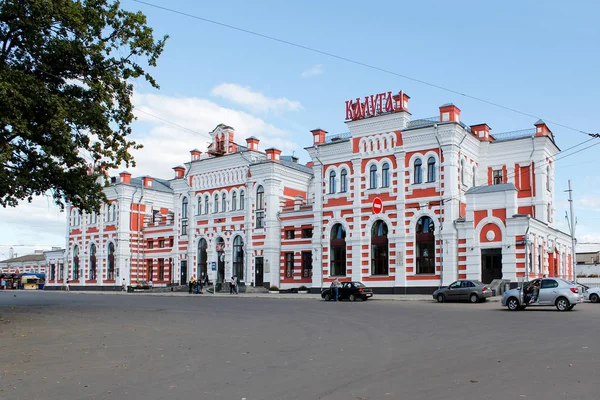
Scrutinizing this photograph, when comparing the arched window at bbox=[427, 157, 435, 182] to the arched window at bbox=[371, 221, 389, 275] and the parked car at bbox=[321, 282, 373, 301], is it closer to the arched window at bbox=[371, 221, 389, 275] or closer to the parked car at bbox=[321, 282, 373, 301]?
the arched window at bbox=[371, 221, 389, 275]

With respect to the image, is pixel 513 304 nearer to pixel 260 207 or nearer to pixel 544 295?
pixel 544 295

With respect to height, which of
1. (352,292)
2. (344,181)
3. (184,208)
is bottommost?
→ (352,292)

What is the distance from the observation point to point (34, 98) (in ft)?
72.4

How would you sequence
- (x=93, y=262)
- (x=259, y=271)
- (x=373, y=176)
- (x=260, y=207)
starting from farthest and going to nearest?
(x=93, y=262) < (x=260, y=207) < (x=259, y=271) < (x=373, y=176)

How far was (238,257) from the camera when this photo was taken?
59875mm

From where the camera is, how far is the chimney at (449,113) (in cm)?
4550

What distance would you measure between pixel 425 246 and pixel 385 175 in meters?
6.80

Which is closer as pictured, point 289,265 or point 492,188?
point 492,188

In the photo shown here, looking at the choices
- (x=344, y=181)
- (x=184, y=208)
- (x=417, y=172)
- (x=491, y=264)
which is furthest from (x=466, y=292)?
(x=184, y=208)

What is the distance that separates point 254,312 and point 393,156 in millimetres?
24441

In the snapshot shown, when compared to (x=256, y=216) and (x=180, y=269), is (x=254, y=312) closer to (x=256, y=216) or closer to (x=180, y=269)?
(x=256, y=216)

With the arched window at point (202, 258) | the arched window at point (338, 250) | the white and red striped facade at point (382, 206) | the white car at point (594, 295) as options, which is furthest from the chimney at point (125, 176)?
the white car at point (594, 295)

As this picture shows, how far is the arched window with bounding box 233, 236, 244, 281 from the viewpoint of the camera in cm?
5953

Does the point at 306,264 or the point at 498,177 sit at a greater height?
the point at 498,177
